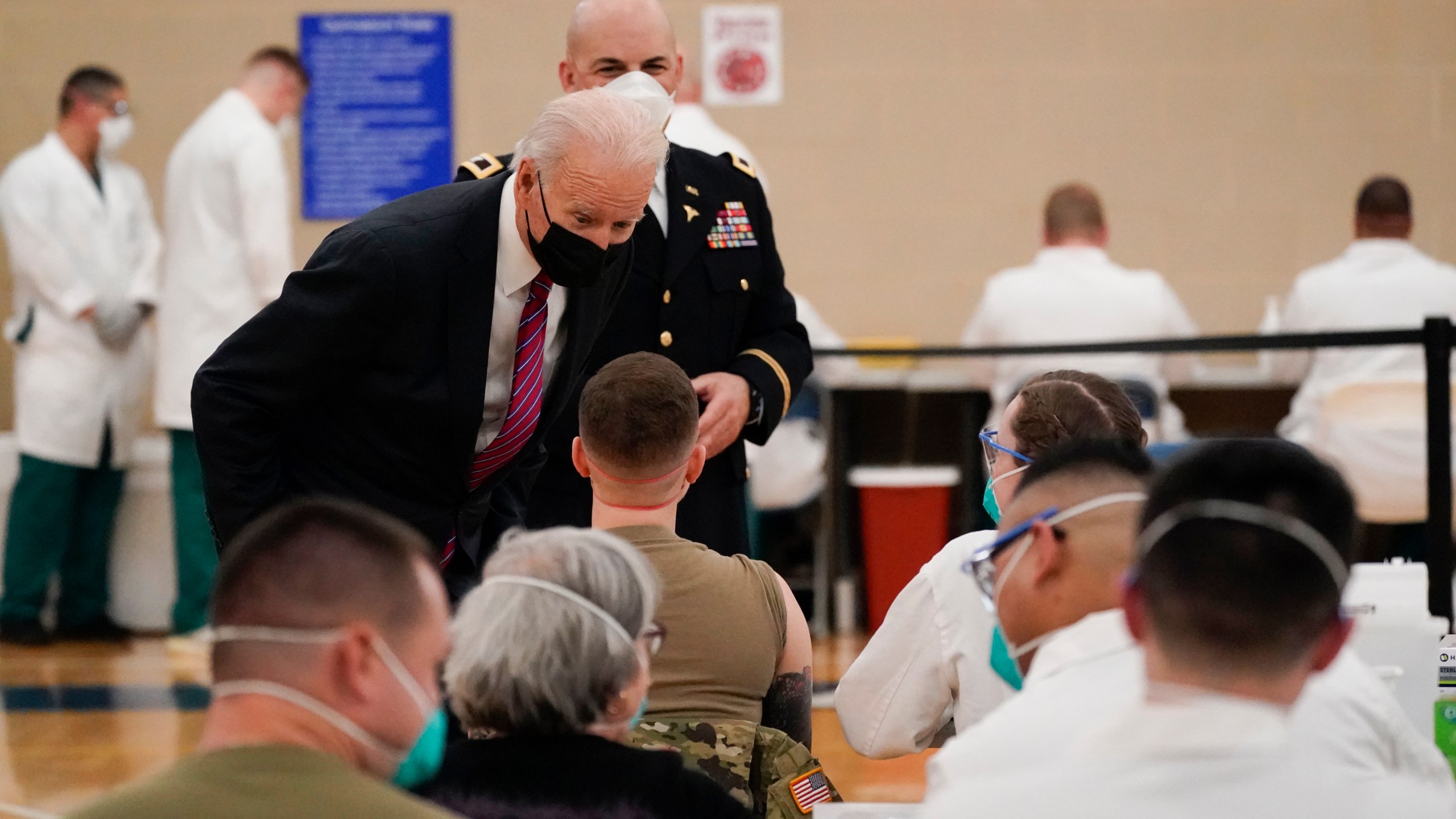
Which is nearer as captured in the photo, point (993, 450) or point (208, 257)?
point (993, 450)

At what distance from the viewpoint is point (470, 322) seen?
193cm

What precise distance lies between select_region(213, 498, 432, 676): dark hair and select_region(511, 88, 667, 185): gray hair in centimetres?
84

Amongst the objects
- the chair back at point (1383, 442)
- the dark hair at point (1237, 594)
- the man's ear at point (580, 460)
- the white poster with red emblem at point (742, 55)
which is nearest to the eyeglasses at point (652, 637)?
the dark hair at point (1237, 594)

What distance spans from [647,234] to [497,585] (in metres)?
1.20

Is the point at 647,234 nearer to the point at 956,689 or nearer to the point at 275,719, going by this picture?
the point at 956,689

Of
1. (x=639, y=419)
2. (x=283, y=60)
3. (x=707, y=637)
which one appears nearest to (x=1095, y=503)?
(x=707, y=637)

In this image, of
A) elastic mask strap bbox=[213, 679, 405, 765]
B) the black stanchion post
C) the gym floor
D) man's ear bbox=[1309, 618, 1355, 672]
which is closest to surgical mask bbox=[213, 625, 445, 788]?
elastic mask strap bbox=[213, 679, 405, 765]

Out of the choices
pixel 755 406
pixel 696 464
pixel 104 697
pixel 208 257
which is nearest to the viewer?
pixel 696 464

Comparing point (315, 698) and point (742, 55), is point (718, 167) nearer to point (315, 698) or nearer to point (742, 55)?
point (315, 698)

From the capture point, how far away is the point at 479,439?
204 cm

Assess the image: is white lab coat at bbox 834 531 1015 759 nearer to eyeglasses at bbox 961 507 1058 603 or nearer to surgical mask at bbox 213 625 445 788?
eyeglasses at bbox 961 507 1058 603

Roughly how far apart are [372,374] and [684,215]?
2.41 ft

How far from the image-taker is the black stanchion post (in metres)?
2.90

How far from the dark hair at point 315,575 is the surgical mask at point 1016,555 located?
1.79 ft
